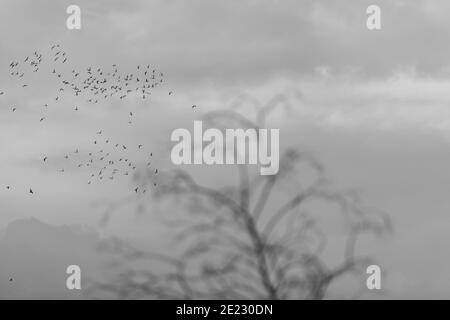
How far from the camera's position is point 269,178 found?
11.0 meters
